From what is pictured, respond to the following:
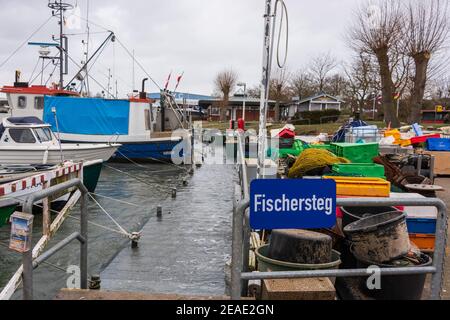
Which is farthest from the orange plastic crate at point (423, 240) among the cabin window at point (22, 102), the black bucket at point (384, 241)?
the cabin window at point (22, 102)

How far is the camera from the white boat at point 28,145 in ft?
42.9

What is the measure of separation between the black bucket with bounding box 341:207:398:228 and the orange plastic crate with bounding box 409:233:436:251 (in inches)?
28.4

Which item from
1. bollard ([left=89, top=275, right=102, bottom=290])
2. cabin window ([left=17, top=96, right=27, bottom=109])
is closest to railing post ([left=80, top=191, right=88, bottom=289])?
bollard ([left=89, top=275, right=102, bottom=290])

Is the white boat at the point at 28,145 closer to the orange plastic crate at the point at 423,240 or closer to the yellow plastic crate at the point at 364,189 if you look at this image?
the yellow plastic crate at the point at 364,189

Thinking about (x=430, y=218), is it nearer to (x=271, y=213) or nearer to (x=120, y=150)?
(x=271, y=213)

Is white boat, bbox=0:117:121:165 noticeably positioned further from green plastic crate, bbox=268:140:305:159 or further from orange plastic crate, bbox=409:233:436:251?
orange plastic crate, bbox=409:233:436:251

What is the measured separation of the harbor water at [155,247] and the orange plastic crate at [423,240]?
2.43m

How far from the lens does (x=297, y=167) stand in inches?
310

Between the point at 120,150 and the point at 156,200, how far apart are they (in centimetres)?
906

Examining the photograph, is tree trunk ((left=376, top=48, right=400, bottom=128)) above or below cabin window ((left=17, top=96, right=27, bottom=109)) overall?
above

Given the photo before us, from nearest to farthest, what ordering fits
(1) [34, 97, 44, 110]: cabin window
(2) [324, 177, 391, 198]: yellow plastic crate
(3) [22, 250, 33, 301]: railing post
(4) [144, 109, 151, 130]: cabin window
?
(3) [22, 250, 33, 301]: railing post, (2) [324, 177, 391, 198]: yellow plastic crate, (1) [34, 97, 44, 110]: cabin window, (4) [144, 109, 151, 130]: cabin window

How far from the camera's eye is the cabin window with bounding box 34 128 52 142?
13797mm

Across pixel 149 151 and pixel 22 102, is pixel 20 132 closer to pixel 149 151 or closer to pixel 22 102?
pixel 22 102
